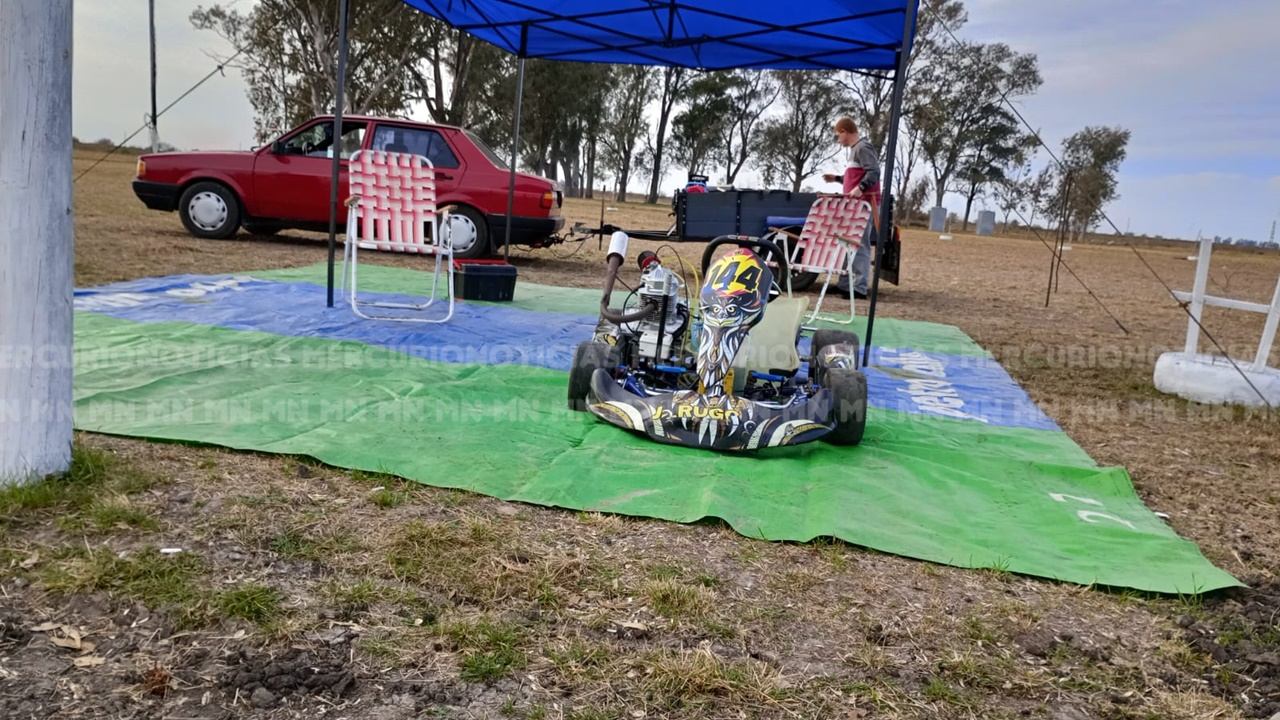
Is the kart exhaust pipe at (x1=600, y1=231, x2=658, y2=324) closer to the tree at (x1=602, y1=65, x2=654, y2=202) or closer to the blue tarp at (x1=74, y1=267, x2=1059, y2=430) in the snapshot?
the blue tarp at (x1=74, y1=267, x2=1059, y2=430)

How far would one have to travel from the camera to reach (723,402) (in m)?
4.02

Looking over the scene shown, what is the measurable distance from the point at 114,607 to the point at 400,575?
0.77 metres

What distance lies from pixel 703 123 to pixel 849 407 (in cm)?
4332

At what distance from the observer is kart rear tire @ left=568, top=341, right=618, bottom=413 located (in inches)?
176

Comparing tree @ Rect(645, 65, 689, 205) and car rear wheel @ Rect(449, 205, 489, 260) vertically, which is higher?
tree @ Rect(645, 65, 689, 205)

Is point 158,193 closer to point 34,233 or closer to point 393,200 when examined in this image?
point 393,200

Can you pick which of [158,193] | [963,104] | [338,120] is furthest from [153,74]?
[963,104]

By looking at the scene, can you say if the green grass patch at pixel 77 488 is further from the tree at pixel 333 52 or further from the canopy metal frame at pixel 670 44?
the tree at pixel 333 52

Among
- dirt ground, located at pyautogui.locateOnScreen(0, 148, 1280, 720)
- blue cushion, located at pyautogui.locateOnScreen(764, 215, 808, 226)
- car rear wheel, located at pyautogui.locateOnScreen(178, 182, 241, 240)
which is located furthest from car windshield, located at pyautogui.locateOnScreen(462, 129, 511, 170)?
dirt ground, located at pyautogui.locateOnScreen(0, 148, 1280, 720)

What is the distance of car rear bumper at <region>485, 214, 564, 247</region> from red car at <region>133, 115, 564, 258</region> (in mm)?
13

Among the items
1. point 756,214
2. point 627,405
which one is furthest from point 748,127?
point 627,405

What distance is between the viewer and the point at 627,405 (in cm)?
415

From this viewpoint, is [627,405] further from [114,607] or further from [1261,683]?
[1261,683]

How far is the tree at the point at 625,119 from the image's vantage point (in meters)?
45.1
